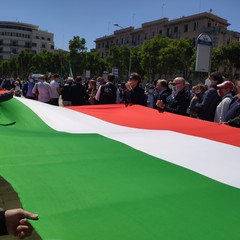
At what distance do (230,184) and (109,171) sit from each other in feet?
2.57

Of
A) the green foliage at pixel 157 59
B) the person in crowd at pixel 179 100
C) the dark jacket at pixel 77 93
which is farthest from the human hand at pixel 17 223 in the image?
the green foliage at pixel 157 59

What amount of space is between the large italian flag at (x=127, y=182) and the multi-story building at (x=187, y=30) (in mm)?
54901

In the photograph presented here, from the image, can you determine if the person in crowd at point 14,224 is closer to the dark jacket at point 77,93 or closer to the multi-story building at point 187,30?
the dark jacket at point 77,93

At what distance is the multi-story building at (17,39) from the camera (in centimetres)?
13488

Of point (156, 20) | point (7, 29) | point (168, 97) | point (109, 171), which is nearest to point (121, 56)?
point (156, 20)

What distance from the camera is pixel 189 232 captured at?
1598mm

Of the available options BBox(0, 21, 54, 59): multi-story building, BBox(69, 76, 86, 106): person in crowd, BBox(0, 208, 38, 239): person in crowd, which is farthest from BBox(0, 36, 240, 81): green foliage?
BBox(0, 21, 54, 59): multi-story building

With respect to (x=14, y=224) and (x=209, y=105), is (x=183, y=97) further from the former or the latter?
(x=14, y=224)

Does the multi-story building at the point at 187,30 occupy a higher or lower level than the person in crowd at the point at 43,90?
higher

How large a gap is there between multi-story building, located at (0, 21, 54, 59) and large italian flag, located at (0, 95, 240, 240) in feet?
449

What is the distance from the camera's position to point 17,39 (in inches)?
5354

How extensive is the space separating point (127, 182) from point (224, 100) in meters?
3.47

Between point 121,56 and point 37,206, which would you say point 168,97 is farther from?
point 121,56

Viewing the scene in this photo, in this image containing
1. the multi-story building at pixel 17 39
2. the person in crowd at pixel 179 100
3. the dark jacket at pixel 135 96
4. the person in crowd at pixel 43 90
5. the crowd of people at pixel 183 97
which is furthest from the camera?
the multi-story building at pixel 17 39
